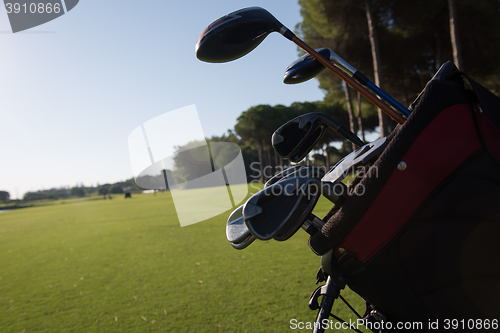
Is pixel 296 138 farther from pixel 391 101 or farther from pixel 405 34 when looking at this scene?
pixel 405 34

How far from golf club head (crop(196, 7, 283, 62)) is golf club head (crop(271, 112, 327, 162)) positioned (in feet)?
1.39

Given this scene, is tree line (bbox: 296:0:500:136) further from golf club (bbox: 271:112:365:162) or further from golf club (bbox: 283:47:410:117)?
golf club (bbox: 271:112:365:162)

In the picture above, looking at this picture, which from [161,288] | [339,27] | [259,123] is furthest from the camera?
[259,123]

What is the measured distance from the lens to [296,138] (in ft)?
5.06

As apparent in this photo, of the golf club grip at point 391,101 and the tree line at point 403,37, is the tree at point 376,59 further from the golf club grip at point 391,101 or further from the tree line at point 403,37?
the golf club grip at point 391,101

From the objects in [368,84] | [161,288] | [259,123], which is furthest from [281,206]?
[259,123]

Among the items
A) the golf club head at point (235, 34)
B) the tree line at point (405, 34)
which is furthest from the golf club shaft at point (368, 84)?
the tree line at point (405, 34)

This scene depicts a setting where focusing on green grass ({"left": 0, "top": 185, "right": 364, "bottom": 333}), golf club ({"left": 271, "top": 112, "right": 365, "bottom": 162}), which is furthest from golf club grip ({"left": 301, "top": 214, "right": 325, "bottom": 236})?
green grass ({"left": 0, "top": 185, "right": 364, "bottom": 333})

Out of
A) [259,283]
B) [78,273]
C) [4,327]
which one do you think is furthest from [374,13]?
[4,327]

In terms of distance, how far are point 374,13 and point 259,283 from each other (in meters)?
13.4

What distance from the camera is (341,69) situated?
146 cm

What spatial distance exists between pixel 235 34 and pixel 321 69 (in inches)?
23.2

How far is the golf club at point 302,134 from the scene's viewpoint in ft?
4.76

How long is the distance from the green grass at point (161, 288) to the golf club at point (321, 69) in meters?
2.01
